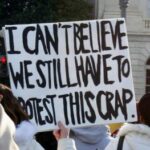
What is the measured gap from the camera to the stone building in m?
30.8

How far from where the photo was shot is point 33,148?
3.83 metres

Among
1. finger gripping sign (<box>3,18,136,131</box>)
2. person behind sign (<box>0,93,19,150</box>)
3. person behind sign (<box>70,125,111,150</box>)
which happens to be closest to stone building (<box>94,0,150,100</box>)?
person behind sign (<box>70,125,111,150</box>)

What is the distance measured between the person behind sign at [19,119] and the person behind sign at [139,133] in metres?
0.47

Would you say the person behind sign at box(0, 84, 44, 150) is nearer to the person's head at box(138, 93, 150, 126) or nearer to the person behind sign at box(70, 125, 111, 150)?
the person's head at box(138, 93, 150, 126)

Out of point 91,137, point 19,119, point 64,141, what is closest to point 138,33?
point 91,137

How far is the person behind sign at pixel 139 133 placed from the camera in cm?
353

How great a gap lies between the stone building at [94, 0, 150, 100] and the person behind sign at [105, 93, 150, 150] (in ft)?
88.1

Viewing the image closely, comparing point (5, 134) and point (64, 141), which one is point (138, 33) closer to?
point (64, 141)

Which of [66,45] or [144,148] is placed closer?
[144,148]

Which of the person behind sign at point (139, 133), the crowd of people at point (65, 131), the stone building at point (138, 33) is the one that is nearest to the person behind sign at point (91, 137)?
the crowd of people at point (65, 131)

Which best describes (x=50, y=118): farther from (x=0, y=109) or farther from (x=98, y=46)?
(x=0, y=109)

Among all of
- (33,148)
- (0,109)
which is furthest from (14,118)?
(0,109)

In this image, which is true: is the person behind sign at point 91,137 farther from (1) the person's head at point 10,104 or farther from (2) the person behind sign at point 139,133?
(2) the person behind sign at point 139,133

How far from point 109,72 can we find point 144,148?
82 centimetres
